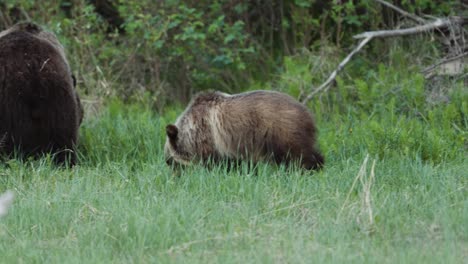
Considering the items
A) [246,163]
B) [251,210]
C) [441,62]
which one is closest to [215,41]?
[441,62]

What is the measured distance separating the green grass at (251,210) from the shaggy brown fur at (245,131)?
0.58 ft

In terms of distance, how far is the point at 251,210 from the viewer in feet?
19.5

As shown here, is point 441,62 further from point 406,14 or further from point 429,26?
point 406,14

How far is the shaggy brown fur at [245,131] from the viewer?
7027 mm

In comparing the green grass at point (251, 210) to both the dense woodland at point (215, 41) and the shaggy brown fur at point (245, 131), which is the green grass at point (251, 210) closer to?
the shaggy brown fur at point (245, 131)

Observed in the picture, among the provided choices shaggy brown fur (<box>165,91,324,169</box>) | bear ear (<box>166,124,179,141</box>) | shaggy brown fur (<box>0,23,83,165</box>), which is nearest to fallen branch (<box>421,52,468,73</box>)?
shaggy brown fur (<box>165,91,324,169</box>)

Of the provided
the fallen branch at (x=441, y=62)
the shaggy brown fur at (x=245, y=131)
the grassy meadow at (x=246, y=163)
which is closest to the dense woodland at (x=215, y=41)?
the grassy meadow at (x=246, y=163)

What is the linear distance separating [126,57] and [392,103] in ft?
13.7

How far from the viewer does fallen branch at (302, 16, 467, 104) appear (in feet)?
32.7

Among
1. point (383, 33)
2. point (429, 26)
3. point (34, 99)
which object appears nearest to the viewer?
point (34, 99)

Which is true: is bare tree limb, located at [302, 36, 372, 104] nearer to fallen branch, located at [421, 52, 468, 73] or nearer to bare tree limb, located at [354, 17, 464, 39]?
bare tree limb, located at [354, 17, 464, 39]

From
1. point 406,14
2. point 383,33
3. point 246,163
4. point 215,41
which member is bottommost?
point 246,163

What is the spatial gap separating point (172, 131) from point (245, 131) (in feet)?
2.11

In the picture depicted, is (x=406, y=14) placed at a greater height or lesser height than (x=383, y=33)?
greater
